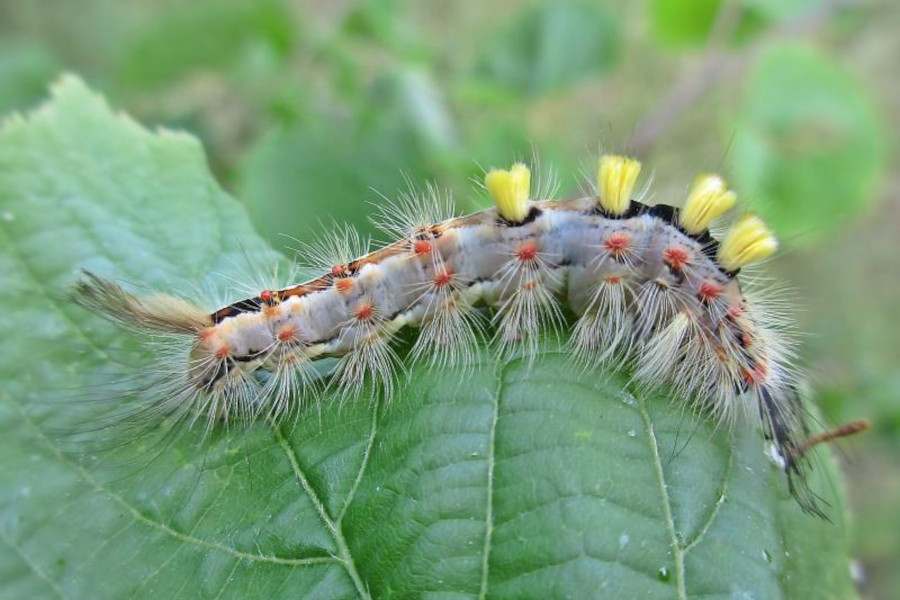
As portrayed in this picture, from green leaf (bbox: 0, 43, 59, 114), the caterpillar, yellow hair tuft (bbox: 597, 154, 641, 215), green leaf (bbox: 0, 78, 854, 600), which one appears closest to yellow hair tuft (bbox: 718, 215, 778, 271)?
the caterpillar

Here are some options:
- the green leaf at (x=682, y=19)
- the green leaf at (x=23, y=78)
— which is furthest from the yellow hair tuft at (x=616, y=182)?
the green leaf at (x=23, y=78)

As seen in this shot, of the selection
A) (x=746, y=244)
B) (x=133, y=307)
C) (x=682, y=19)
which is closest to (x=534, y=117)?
(x=682, y=19)

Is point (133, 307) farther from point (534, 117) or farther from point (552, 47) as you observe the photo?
point (534, 117)

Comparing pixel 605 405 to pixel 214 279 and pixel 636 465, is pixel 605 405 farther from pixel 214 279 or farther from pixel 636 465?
pixel 214 279

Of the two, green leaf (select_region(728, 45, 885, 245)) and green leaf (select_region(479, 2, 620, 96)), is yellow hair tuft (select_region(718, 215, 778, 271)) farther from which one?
green leaf (select_region(479, 2, 620, 96))

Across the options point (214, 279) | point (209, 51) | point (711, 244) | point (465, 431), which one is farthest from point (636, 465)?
point (209, 51)

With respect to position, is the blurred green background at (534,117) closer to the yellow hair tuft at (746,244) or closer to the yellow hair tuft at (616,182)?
the yellow hair tuft at (616,182)
